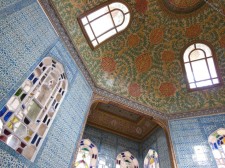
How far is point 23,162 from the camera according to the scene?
312 cm

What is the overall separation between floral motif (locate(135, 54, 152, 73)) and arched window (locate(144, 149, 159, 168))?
323cm

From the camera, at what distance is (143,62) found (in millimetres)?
6895

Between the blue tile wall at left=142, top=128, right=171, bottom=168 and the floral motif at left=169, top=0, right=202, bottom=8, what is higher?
the floral motif at left=169, top=0, right=202, bottom=8

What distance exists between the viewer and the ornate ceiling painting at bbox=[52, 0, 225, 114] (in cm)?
613

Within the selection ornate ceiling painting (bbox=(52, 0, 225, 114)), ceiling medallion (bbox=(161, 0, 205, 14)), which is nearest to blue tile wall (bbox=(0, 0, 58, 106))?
ornate ceiling painting (bbox=(52, 0, 225, 114))

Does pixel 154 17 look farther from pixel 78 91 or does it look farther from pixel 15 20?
pixel 15 20

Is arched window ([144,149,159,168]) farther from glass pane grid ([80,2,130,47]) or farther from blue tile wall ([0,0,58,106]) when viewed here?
blue tile wall ([0,0,58,106])

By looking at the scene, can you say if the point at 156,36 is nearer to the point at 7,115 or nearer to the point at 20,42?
the point at 20,42

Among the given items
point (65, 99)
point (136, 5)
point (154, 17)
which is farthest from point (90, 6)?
point (65, 99)

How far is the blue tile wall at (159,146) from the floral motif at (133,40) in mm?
3449

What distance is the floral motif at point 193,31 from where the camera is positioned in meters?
6.32

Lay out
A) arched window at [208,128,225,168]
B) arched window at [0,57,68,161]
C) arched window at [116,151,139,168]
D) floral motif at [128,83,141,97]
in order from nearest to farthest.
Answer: arched window at [0,57,68,161]
arched window at [208,128,225,168]
floral motif at [128,83,141,97]
arched window at [116,151,139,168]

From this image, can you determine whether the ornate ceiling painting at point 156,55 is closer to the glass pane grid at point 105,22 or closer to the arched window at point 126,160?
the glass pane grid at point 105,22

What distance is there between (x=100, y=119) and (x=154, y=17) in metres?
4.48
